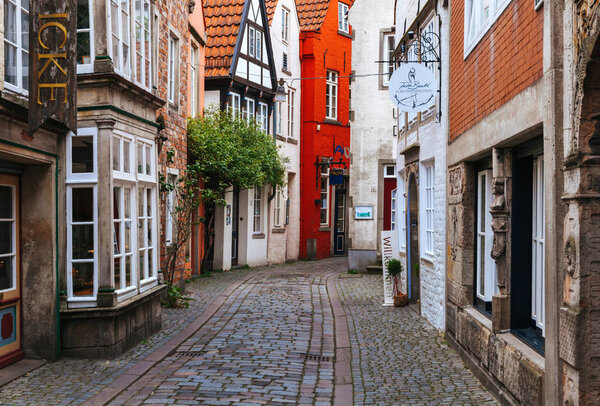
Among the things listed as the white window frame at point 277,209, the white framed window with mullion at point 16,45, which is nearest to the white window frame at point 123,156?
the white framed window with mullion at point 16,45

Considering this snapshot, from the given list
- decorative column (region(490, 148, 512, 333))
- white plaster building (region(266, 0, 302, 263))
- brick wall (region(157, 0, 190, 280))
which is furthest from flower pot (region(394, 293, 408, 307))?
white plaster building (region(266, 0, 302, 263))

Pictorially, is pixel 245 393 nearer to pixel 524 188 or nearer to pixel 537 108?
pixel 524 188

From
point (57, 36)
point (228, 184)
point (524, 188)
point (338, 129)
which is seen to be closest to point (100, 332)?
point (57, 36)

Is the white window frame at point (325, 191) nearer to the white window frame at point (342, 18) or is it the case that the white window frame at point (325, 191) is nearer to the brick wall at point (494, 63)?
the white window frame at point (342, 18)

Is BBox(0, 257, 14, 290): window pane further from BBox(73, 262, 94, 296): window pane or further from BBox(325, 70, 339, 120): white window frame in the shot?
BBox(325, 70, 339, 120): white window frame

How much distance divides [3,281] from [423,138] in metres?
7.10

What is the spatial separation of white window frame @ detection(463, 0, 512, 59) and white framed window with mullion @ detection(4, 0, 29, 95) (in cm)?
491

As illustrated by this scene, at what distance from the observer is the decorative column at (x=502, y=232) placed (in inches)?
260

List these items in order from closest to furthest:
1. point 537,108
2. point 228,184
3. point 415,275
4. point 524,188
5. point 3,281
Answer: point 537,108
point 524,188
point 3,281
point 415,275
point 228,184

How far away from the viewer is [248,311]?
12297mm

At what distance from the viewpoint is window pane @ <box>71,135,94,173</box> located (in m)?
→ 8.34

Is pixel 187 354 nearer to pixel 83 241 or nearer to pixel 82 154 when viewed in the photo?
pixel 83 241

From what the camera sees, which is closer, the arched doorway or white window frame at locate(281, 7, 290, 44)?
the arched doorway

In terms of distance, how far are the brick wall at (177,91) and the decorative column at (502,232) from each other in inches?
305
